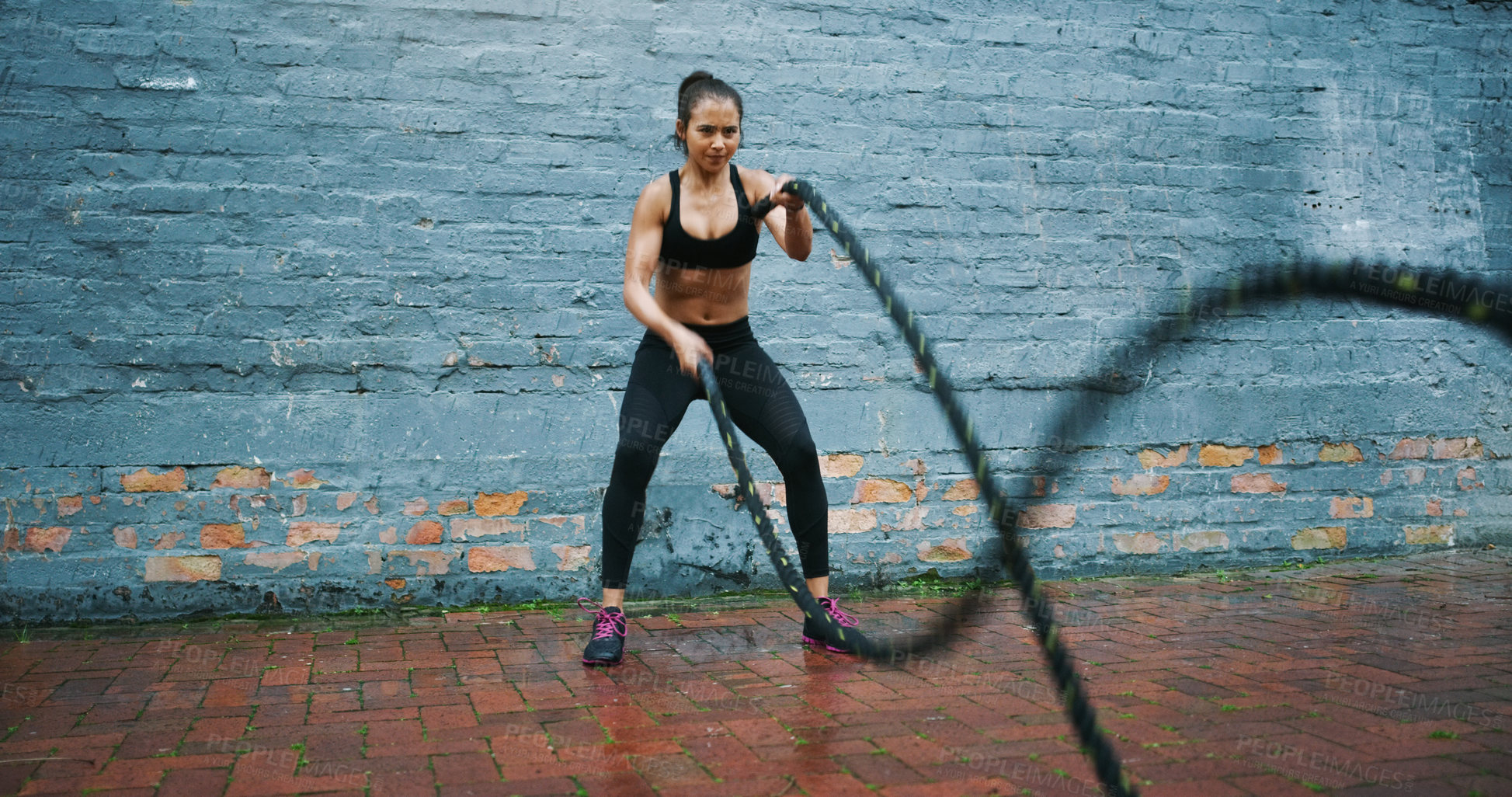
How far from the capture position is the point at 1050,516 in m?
5.27

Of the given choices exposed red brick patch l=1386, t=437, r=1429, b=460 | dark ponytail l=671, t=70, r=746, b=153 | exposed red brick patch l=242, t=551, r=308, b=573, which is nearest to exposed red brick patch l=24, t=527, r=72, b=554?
exposed red brick patch l=242, t=551, r=308, b=573

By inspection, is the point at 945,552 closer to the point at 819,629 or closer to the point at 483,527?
the point at 819,629

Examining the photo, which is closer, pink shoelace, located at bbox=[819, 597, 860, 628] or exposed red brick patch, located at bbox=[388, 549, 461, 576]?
pink shoelace, located at bbox=[819, 597, 860, 628]

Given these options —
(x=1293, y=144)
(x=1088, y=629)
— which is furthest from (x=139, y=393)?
(x=1293, y=144)

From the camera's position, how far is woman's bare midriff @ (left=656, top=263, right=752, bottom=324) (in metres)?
3.83

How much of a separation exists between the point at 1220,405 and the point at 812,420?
2099mm

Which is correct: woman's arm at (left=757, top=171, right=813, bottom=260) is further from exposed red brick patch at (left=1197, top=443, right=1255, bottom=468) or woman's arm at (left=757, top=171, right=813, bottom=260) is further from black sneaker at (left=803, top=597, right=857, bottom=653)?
exposed red brick patch at (left=1197, top=443, right=1255, bottom=468)

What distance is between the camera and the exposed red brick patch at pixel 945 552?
512 centimetres

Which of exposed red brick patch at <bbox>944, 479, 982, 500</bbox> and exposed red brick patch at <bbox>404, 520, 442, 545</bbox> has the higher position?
exposed red brick patch at <bbox>944, 479, 982, 500</bbox>

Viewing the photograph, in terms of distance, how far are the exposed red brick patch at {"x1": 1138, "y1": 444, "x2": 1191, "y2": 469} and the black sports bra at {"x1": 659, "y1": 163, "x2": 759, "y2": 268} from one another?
2.57 m

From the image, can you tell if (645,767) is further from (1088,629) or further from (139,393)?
(139,393)

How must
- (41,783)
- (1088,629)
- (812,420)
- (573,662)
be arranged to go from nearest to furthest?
(41,783)
(573,662)
(1088,629)
(812,420)

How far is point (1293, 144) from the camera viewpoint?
553 cm

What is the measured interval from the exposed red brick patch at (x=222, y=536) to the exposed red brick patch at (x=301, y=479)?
25 cm
